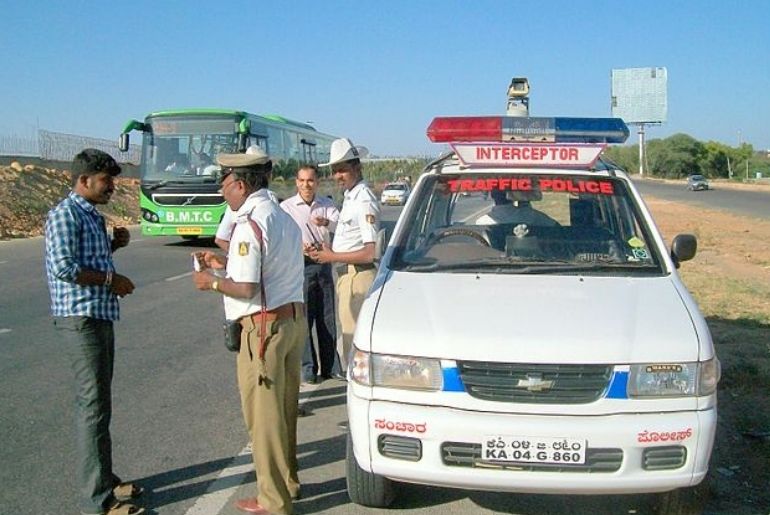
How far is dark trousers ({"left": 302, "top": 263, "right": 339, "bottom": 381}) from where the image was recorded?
627 centimetres

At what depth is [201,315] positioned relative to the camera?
968 centimetres

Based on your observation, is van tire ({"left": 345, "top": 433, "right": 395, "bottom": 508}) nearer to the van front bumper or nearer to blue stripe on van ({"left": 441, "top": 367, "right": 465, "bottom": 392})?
the van front bumper

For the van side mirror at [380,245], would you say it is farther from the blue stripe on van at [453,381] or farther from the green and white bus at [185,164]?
the green and white bus at [185,164]

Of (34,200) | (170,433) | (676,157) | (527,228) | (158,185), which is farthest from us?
(676,157)

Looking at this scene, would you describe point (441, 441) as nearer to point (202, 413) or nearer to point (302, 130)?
point (202, 413)

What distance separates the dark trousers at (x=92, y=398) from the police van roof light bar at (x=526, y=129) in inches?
94.2

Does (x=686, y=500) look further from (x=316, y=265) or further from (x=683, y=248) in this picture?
(x=316, y=265)

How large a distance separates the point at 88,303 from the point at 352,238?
230 centimetres

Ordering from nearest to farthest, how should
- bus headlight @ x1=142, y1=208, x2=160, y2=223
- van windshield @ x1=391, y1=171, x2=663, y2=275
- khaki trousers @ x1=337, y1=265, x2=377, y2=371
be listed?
van windshield @ x1=391, y1=171, x2=663, y2=275, khaki trousers @ x1=337, y1=265, x2=377, y2=371, bus headlight @ x1=142, y1=208, x2=160, y2=223

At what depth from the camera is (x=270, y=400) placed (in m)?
3.75

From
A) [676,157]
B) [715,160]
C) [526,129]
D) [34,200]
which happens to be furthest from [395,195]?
[715,160]

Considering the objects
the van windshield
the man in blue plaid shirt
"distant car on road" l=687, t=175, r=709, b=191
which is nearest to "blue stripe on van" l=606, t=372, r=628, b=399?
the van windshield

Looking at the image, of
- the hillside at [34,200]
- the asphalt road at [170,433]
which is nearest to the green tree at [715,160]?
the hillside at [34,200]

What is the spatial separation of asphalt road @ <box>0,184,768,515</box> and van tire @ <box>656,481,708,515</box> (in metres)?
0.33
